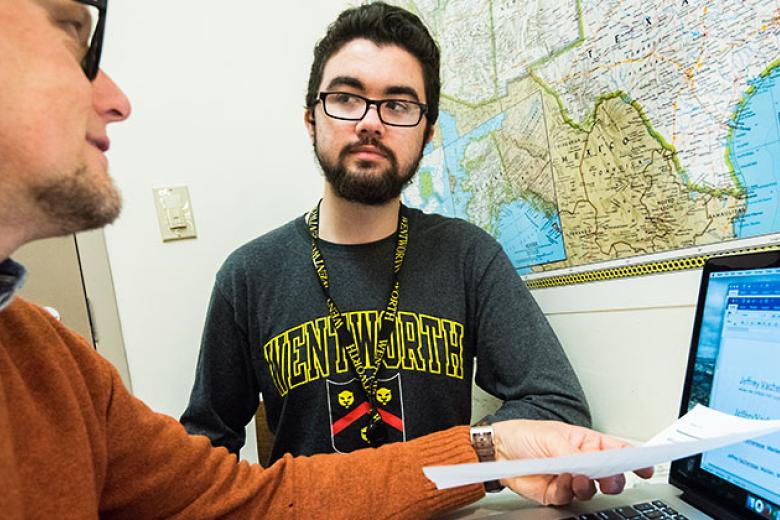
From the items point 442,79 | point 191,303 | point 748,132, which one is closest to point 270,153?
point 191,303

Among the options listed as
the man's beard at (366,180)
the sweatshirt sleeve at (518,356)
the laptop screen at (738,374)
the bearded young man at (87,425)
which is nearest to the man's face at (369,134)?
the man's beard at (366,180)

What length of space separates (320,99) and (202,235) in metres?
0.79

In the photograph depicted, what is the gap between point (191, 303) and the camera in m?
1.68

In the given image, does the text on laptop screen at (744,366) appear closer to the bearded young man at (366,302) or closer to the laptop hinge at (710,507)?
→ the laptop hinge at (710,507)

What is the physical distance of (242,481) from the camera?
0.65 m

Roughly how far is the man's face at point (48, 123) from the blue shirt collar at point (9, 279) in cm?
4

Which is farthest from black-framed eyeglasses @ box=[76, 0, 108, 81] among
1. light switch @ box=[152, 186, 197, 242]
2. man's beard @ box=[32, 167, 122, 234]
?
light switch @ box=[152, 186, 197, 242]

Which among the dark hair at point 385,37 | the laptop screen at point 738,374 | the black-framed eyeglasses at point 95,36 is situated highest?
the dark hair at point 385,37

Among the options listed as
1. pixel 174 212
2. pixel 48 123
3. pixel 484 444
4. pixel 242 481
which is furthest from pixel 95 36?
pixel 174 212

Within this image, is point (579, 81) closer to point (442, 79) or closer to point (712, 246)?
point (712, 246)

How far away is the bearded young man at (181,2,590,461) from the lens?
1.00 metres

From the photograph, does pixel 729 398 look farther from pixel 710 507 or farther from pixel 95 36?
pixel 95 36

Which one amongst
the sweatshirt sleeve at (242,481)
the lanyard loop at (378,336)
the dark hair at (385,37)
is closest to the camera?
the sweatshirt sleeve at (242,481)

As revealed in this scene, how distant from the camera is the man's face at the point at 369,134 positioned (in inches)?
41.9
